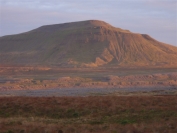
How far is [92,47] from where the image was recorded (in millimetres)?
128250

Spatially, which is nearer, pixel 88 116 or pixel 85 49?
pixel 88 116

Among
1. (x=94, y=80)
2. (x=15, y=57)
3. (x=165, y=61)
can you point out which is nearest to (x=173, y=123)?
(x=94, y=80)

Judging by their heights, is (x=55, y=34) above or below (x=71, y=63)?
above

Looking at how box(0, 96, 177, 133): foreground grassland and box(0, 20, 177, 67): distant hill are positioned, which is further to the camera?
box(0, 20, 177, 67): distant hill

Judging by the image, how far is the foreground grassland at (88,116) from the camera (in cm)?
1644

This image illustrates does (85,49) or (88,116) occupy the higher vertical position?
(85,49)

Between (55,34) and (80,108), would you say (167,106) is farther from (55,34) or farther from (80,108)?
(55,34)

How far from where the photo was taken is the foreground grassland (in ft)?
53.9

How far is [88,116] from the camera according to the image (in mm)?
21438

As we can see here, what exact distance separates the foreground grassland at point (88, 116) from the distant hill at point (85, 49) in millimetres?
81798

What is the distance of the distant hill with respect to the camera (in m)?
118

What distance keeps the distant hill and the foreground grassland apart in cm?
8180

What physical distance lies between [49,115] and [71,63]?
88.5 metres

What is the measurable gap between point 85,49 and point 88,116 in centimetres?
10654
